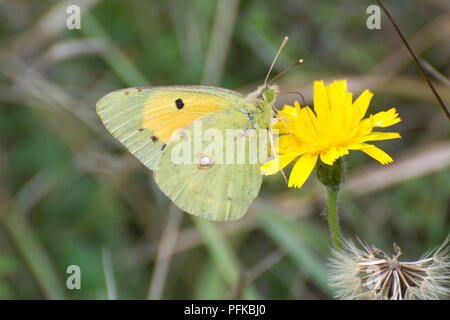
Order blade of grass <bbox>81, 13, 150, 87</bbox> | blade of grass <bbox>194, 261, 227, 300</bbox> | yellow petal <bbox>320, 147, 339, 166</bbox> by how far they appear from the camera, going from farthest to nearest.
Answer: blade of grass <bbox>81, 13, 150, 87</bbox>, blade of grass <bbox>194, 261, 227, 300</bbox>, yellow petal <bbox>320, 147, 339, 166</bbox>

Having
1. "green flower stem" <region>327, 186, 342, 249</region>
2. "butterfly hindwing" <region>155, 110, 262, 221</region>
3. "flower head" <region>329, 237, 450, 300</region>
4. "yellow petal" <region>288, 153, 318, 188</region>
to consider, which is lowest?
"flower head" <region>329, 237, 450, 300</region>

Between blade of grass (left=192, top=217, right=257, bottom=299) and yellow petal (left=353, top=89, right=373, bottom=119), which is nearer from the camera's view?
yellow petal (left=353, top=89, right=373, bottom=119)

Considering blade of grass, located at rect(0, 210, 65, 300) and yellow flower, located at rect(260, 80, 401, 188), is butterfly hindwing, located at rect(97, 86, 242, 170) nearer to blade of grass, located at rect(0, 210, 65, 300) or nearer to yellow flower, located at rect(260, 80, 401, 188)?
yellow flower, located at rect(260, 80, 401, 188)

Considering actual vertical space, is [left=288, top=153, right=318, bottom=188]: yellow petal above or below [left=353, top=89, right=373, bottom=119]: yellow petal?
below

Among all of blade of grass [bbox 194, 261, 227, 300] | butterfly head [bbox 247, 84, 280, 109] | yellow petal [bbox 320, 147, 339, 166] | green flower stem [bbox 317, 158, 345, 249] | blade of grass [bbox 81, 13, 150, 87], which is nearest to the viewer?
yellow petal [bbox 320, 147, 339, 166]

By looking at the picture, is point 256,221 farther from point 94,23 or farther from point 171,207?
point 94,23

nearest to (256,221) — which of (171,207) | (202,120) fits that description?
(171,207)

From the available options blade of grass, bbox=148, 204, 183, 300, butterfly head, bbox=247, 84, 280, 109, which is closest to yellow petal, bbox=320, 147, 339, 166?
butterfly head, bbox=247, 84, 280, 109
